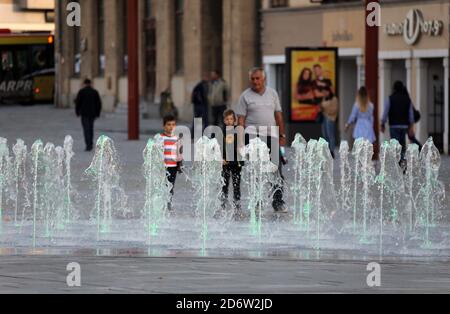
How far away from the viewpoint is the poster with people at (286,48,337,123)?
33719 mm

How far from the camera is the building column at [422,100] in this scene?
35781mm

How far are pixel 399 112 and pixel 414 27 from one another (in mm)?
7695

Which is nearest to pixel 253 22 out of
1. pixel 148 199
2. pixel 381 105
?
pixel 381 105

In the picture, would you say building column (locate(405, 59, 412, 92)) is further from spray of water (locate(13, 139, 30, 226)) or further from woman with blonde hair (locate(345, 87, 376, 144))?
spray of water (locate(13, 139, 30, 226))

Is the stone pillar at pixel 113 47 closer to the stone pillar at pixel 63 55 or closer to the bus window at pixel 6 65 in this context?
the stone pillar at pixel 63 55

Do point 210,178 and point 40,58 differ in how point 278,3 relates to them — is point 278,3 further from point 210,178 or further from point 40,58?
point 40,58

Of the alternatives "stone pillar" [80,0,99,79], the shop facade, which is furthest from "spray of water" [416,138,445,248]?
"stone pillar" [80,0,99,79]

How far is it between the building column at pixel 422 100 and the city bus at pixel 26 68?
31.5 m

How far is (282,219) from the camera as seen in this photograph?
61.5 feet

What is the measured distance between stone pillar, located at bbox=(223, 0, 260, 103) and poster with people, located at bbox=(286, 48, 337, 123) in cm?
1128

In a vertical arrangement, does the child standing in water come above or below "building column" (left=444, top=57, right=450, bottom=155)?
below

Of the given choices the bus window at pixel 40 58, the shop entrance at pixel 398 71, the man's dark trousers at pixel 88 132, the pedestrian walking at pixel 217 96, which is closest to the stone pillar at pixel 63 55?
the bus window at pixel 40 58

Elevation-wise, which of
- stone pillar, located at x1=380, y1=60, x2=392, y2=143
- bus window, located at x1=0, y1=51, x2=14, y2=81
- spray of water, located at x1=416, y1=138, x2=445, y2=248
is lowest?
spray of water, located at x1=416, y1=138, x2=445, y2=248

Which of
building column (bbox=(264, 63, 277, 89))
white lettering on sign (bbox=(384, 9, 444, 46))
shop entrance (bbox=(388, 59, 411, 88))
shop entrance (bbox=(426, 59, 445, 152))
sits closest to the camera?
white lettering on sign (bbox=(384, 9, 444, 46))
